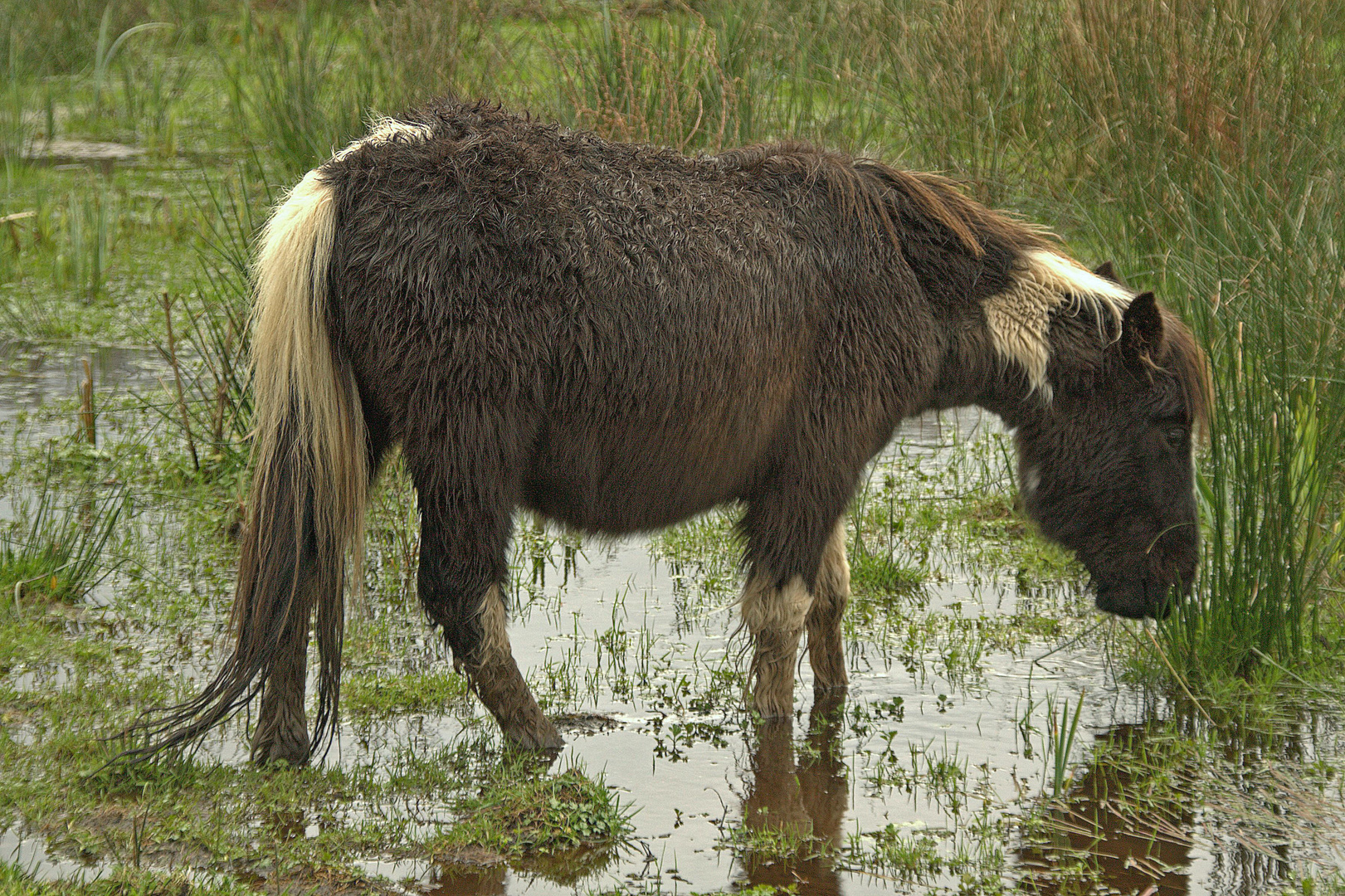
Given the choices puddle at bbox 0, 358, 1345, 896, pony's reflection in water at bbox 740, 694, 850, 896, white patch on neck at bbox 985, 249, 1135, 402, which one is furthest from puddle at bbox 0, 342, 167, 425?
white patch on neck at bbox 985, 249, 1135, 402

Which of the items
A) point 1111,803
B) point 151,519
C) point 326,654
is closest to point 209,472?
point 151,519

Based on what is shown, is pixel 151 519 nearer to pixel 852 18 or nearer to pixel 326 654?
pixel 326 654

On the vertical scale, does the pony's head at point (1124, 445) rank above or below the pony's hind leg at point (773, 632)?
above

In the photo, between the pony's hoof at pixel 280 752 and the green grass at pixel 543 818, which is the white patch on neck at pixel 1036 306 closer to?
the green grass at pixel 543 818

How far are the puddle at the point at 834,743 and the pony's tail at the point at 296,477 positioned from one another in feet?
1.30

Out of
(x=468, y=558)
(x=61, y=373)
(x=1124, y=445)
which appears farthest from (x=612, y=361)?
(x=61, y=373)

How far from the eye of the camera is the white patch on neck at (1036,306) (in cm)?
431

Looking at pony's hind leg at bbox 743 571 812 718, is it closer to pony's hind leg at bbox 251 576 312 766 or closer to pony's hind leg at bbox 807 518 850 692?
pony's hind leg at bbox 807 518 850 692

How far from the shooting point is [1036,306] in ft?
14.2

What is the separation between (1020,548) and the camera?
18.1 feet

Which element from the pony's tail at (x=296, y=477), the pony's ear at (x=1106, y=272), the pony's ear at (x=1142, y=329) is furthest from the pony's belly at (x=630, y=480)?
the pony's ear at (x=1106, y=272)

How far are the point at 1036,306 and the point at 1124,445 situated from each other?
0.54 metres

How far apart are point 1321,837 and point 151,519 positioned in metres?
4.39

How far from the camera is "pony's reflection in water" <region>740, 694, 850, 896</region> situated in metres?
3.44
